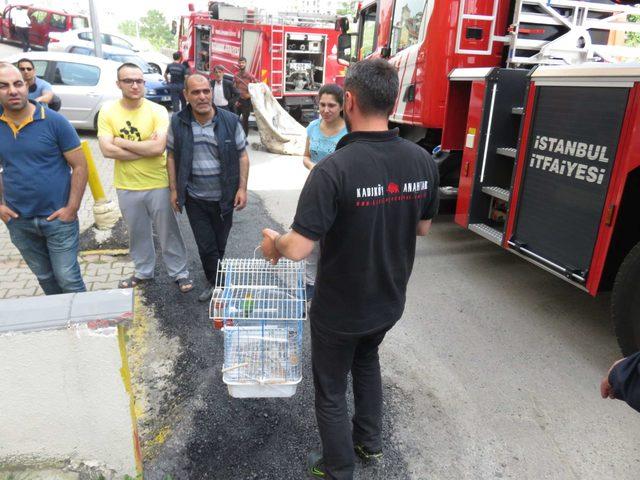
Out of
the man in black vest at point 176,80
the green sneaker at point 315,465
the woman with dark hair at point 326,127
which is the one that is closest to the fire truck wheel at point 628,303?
the woman with dark hair at point 326,127

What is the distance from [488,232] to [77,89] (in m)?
8.92

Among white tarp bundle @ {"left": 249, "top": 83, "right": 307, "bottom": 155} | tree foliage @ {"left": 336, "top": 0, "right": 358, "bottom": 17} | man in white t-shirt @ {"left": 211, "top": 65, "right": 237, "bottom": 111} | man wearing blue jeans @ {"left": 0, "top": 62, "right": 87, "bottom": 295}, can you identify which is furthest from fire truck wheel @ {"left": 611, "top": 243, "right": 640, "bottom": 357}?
man in white t-shirt @ {"left": 211, "top": 65, "right": 237, "bottom": 111}

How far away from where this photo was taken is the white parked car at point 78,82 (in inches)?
384

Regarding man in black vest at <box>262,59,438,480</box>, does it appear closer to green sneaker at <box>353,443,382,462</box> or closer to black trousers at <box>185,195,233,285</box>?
green sneaker at <box>353,443,382,462</box>

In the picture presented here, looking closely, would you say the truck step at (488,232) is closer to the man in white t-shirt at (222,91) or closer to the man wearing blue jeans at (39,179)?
the man wearing blue jeans at (39,179)

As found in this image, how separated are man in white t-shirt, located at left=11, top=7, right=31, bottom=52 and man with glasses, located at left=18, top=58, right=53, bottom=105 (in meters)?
16.4

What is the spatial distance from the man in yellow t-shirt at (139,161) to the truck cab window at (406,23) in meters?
2.95

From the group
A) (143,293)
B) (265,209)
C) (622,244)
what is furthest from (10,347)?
(265,209)

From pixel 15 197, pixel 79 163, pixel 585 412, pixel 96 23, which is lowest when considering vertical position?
pixel 585 412

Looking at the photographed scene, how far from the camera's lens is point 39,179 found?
3006mm

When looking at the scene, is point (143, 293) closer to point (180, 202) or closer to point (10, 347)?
point (180, 202)

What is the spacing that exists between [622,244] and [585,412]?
3.64 feet

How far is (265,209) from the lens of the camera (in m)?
6.57

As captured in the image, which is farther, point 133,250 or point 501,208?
point 501,208
